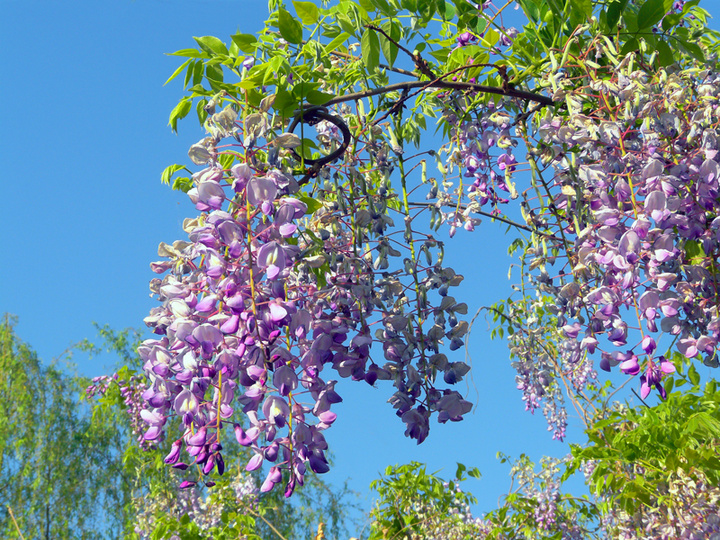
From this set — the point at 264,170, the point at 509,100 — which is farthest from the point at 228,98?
the point at 509,100

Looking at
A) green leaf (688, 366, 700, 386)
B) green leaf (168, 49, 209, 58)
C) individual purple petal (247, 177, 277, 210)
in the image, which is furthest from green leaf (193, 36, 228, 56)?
green leaf (688, 366, 700, 386)

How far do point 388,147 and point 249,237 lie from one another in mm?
552

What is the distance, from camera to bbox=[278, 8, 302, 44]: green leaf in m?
1.23

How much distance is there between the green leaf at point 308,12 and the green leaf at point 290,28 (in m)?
0.08

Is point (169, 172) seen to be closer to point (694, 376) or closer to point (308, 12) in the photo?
point (308, 12)

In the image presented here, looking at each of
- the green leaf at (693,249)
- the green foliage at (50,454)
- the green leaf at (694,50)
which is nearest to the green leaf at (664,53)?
the green leaf at (694,50)

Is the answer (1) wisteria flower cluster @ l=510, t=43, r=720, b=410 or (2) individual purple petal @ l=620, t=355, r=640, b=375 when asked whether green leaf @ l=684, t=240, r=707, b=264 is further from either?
(2) individual purple petal @ l=620, t=355, r=640, b=375

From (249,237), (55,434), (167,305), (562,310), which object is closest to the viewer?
(249,237)

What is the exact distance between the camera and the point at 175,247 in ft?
3.83

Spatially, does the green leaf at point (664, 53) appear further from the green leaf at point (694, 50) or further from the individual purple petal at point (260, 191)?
the individual purple petal at point (260, 191)

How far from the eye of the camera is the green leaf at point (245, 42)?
1.27 meters

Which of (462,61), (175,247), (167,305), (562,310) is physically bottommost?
(167,305)

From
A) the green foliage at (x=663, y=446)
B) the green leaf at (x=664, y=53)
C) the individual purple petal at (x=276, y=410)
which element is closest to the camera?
the individual purple petal at (x=276, y=410)

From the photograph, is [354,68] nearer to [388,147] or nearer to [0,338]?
[388,147]
